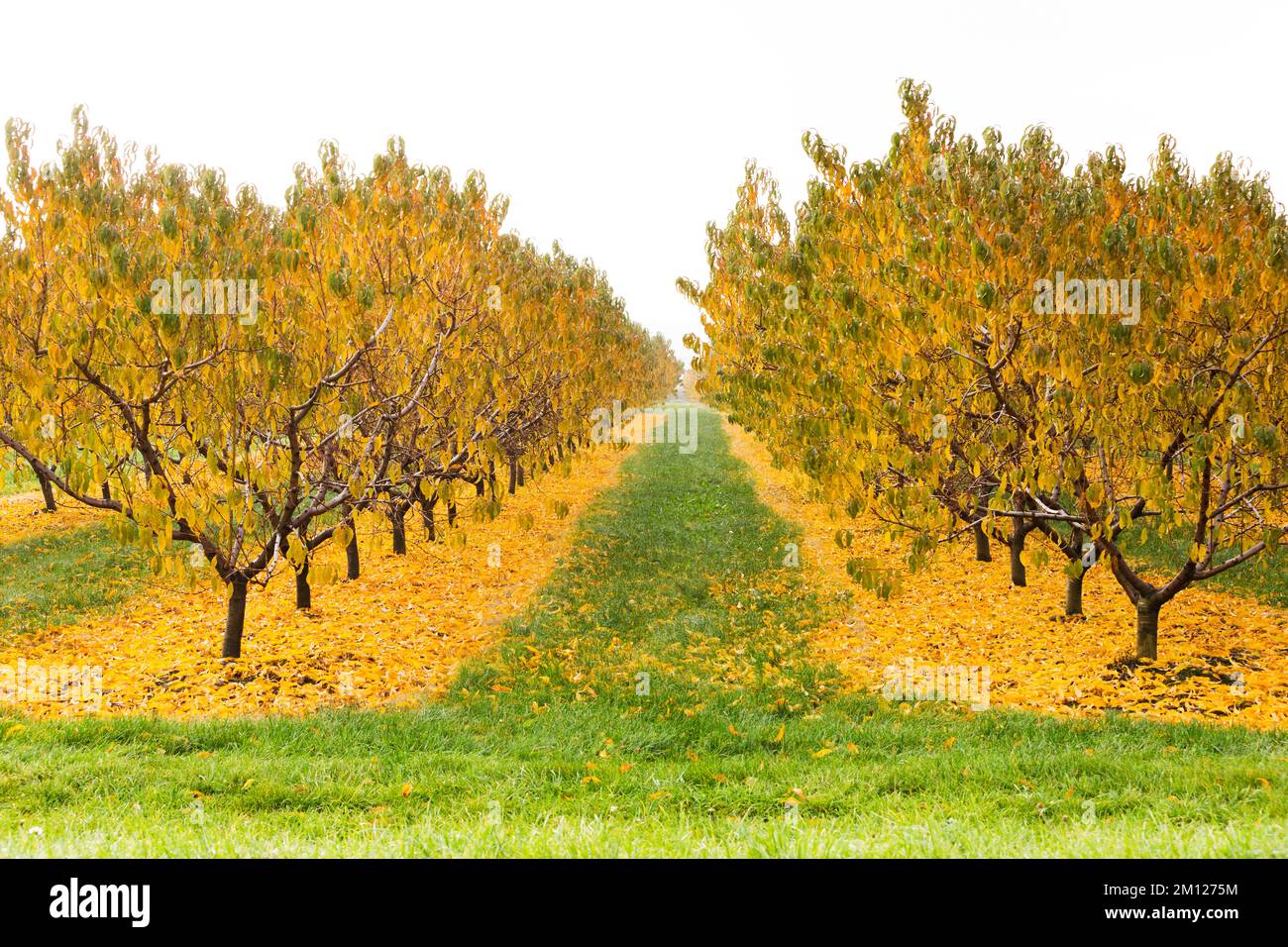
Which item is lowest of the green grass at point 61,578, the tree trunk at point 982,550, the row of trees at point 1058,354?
the green grass at point 61,578

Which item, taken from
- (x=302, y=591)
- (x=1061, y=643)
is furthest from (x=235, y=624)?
(x=1061, y=643)

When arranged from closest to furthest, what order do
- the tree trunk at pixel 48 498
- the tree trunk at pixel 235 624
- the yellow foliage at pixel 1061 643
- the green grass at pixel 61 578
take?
the yellow foliage at pixel 1061 643 < the tree trunk at pixel 235 624 < the green grass at pixel 61 578 < the tree trunk at pixel 48 498

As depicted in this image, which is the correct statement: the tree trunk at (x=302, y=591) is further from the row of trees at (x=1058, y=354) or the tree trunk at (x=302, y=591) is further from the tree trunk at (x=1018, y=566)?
the tree trunk at (x=1018, y=566)

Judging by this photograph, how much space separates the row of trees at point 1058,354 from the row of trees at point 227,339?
16.7ft

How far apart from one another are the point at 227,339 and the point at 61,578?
33.9 feet

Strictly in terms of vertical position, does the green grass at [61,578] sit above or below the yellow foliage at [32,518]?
below

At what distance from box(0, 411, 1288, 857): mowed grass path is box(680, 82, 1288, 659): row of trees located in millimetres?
2194

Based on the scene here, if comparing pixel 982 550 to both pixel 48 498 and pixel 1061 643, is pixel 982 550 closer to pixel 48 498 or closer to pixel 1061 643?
pixel 1061 643

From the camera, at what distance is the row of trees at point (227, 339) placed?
7426 millimetres

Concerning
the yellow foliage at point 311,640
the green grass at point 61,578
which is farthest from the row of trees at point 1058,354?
the green grass at point 61,578

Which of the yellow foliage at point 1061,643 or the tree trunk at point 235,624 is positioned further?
the tree trunk at point 235,624

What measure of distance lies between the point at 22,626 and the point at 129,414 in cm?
665

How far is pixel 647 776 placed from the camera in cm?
668

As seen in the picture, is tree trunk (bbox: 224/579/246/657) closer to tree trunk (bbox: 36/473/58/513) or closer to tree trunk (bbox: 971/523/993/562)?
tree trunk (bbox: 36/473/58/513)
